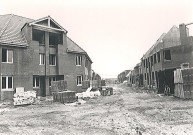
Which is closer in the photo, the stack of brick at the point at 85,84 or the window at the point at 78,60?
the stack of brick at the point at 85,84

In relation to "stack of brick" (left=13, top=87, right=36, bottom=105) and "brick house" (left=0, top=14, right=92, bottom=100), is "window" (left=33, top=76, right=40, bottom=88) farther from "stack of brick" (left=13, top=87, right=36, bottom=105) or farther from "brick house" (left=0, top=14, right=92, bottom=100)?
"stack of brick" (left=13, top=87, right=36, bottom=105)

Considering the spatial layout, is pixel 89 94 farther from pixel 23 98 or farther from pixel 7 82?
pixel 7 82

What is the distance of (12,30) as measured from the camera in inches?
841

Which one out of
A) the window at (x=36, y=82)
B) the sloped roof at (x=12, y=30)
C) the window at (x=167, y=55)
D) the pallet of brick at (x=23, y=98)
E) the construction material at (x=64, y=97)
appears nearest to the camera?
the pallet of brick at (x=23, y=98)

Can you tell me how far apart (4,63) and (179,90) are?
17.1 metres

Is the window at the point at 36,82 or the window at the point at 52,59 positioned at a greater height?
the window at the point at 52,59

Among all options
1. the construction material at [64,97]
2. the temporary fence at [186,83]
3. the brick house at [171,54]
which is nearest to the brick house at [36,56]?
the construction material at [64,97]

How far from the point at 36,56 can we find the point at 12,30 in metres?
3.94

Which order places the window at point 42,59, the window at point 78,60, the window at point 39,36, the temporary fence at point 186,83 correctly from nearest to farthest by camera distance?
the temporary fence at point 186,83, the window at point 42,59, the window at point 39,36, the window at point 78,60

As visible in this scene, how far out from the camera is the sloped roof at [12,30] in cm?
Answer: 1936

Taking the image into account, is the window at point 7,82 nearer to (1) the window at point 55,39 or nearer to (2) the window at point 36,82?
(2) the window at point 36,82

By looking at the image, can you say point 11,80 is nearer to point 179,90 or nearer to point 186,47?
point 179,90

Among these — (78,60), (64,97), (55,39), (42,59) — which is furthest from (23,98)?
(78,60)

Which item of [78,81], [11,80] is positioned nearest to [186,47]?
[78,81]
